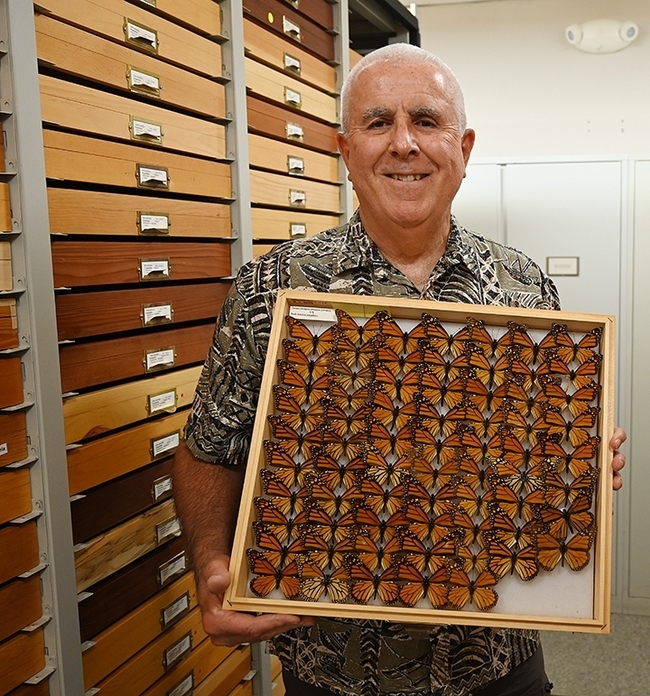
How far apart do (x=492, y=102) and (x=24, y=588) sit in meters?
4.03

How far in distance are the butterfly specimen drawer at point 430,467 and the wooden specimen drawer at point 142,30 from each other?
818 mm

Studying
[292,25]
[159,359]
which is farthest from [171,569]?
[292,25]

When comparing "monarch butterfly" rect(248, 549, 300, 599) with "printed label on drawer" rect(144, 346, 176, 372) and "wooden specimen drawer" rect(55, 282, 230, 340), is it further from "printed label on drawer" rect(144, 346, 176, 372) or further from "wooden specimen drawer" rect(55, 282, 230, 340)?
"printed label on drawer" rect(144, 346, 176, 372)

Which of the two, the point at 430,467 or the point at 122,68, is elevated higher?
the point at 122,68

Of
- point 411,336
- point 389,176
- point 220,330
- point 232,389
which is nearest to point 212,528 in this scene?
point 232,389

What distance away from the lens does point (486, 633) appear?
4.26ft

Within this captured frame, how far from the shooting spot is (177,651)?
2.01m

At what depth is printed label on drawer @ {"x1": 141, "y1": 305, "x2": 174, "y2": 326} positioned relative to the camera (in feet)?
5.97

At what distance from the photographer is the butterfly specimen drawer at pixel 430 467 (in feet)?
3.36

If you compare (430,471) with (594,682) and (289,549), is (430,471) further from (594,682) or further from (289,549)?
(594,682)

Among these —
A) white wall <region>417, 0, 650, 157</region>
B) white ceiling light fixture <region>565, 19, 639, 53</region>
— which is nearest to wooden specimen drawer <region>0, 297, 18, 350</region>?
white wall <region>417, 0, 650, 157</region>

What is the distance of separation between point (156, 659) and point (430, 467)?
115 centimetres

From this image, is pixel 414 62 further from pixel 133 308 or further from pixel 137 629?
pixel 137 629

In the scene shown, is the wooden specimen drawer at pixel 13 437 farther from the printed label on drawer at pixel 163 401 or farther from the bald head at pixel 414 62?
the bald head at pixel 414 62
